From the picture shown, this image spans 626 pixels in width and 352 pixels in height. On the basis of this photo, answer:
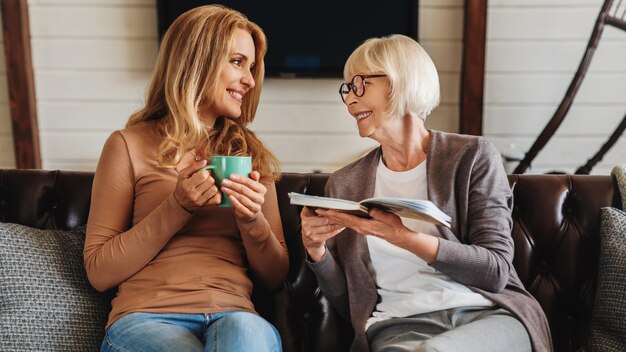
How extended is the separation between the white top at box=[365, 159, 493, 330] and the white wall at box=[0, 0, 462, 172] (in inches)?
56.5

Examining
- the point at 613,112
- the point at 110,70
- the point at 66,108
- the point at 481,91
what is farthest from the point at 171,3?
the point at 613,112

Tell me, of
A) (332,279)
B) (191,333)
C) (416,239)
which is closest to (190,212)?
(191,333)

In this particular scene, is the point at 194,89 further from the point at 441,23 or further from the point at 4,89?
the point at 4,89

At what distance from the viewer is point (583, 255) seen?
136 cm

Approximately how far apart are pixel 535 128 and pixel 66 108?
2.43 metres

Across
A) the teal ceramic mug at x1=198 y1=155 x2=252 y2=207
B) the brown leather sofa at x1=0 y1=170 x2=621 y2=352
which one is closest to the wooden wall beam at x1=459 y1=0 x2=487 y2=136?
the brown leather sofa at x1=0 y1=170 x2=621 y2=352

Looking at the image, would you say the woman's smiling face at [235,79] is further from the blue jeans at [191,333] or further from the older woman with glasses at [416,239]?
the blue jeans at [191,333]

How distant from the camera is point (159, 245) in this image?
3.88 ft

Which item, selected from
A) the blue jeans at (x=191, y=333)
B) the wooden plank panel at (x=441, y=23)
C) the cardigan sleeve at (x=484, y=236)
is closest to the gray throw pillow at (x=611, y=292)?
the cardigan sleeve at (x=484, y=236)

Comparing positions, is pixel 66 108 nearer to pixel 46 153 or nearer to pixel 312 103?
pixel 46 153

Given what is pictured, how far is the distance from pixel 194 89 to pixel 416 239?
0.65 meters

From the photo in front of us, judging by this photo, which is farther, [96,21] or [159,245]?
[96,21]

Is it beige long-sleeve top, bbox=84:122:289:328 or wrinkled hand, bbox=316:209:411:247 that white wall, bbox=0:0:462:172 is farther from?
wrinkled hand, bbox=316:209:411:247

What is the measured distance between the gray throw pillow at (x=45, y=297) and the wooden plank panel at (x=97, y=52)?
65.9 inches
